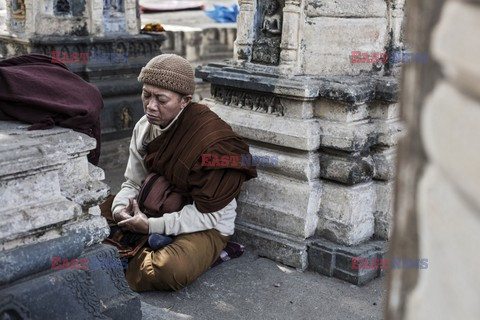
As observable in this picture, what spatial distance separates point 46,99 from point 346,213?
5.63 feet

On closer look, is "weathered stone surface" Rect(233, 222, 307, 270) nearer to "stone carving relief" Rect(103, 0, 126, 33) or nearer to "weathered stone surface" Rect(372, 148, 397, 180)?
"weathered stone surface" Rect(372, 148, 397, 180)

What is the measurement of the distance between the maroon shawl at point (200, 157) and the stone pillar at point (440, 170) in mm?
2126

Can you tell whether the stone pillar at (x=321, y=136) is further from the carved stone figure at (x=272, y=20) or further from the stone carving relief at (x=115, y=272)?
the stone carving relief at (x=115, y=272)

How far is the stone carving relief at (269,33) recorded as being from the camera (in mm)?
3646

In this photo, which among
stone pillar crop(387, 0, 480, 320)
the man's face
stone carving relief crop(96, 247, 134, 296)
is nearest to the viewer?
stone pillar crop(387, 0, 480, 320)

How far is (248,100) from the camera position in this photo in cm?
374

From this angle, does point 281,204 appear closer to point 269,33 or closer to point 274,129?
point 274,129

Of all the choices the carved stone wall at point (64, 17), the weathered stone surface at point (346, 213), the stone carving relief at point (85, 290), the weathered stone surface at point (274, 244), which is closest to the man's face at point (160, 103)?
the weathered stone surface at point (274, 244)

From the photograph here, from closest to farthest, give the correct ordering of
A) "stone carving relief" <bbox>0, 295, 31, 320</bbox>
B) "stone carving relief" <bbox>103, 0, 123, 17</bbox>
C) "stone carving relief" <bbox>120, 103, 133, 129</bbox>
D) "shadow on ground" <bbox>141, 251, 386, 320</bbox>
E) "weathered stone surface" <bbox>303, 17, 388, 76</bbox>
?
"stone carving relief" <bbox>0, 295, 31, 320</bbox>, "shadow on ground" <bbox>141, 251, 386, 320</bbox>, "weathered stone surface" <bbox>303, 17, 388, 76</bbox>, "stone carving relief" <bbox>103, 0, 123, 17</bbox>, "stone carving relief" <bbox>120, 103, 133, 129</bbox>

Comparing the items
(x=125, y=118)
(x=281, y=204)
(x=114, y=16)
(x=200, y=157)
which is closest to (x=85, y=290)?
(x=200, y=157)

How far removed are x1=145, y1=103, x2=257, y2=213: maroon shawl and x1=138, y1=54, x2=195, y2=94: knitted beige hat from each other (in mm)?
207

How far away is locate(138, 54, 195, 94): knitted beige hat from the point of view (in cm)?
318

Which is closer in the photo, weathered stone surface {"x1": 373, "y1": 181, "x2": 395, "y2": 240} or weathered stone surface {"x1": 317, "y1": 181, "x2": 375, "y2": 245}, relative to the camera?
weathered stone surface {"x1": 317, "y1": 181, "x2": 375, "y2": 245}

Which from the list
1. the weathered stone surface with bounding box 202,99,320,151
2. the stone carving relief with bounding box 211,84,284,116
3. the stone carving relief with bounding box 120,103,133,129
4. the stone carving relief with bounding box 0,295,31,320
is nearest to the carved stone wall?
the stone carving relief with bounding box 120,103,133,129
